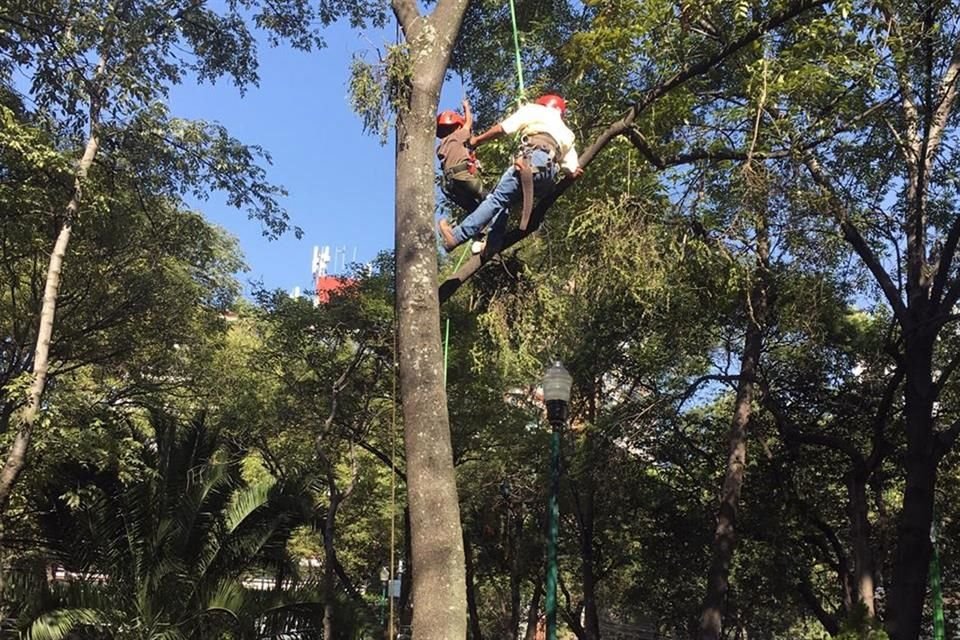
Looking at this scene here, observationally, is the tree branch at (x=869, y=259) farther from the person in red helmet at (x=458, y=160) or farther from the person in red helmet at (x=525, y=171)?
the person in red helmet at (x=458, y=160)

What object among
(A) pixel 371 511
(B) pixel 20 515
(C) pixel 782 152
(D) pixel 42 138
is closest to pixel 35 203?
(D) pixel 42 138

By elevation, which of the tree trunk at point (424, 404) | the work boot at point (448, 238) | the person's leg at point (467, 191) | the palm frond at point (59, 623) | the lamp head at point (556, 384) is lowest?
the palm frond at point (59, 623)

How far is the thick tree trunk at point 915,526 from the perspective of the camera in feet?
32.8

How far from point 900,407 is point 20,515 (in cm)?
1412

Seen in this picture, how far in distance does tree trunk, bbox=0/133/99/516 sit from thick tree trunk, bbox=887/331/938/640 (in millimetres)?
9810

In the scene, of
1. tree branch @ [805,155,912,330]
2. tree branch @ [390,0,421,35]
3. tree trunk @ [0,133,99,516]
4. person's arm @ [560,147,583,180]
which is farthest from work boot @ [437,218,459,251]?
tree branch @ [805,155,912,330]

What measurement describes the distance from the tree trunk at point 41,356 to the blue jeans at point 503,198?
537cm

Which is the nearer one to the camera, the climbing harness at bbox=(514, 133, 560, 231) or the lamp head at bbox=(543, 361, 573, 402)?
the climbing harness at bbox=(514, 133, 560, 231)

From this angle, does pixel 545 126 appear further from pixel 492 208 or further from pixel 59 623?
pixel 59 623

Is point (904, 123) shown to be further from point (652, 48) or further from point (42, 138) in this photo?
point (42, 138)

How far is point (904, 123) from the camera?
10.8 meters

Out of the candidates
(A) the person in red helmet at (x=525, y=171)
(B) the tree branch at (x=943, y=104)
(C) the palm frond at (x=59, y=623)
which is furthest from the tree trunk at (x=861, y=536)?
(C) the palm frond at (x=59, y=623)

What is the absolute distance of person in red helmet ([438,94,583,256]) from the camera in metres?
5.49

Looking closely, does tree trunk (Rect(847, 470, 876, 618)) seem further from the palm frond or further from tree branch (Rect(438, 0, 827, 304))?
the palm frond
